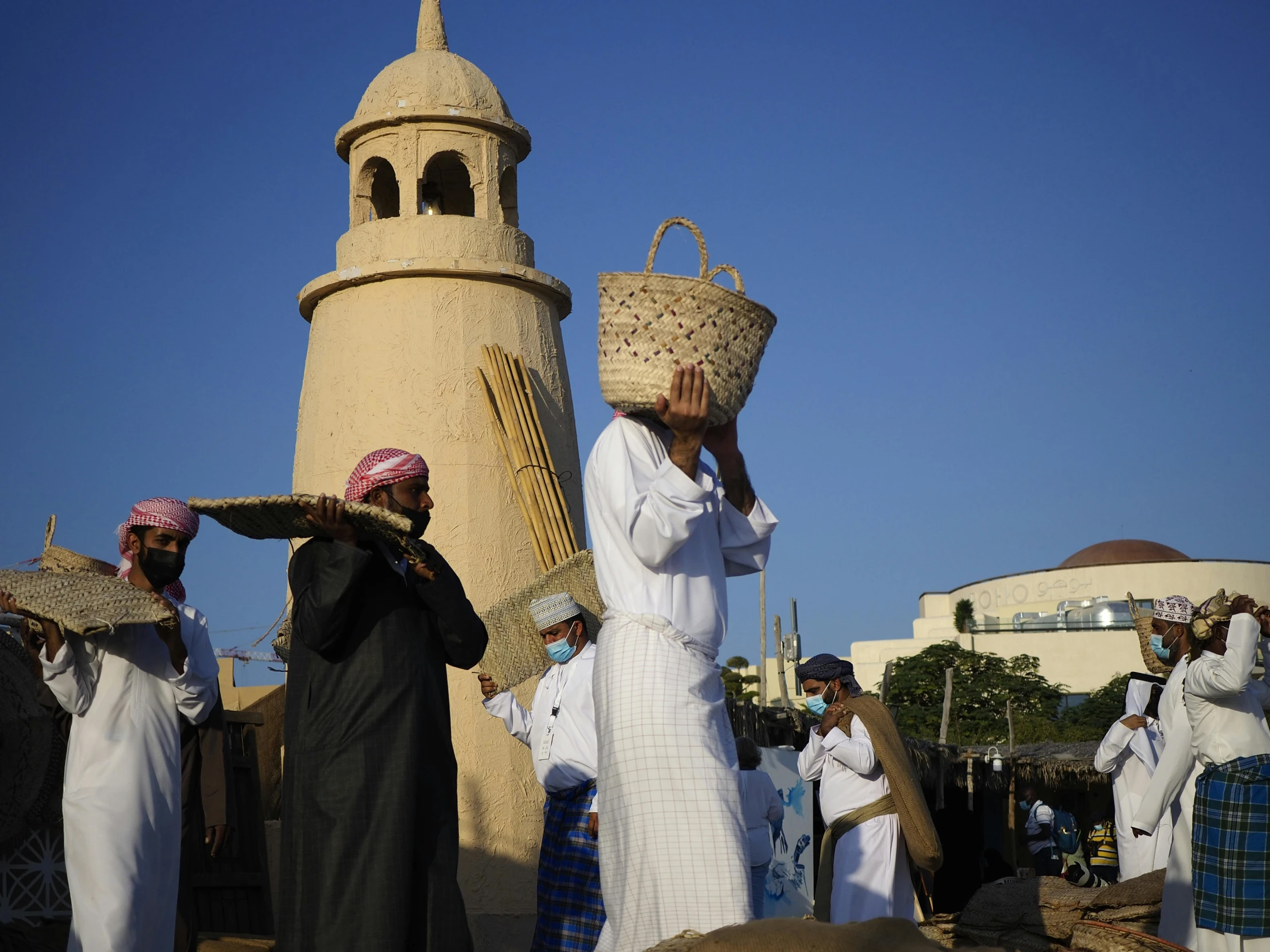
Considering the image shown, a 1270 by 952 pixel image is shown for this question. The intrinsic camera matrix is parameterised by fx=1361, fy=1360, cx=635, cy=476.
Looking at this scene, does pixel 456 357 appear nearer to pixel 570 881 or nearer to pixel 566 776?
pixel 566 776

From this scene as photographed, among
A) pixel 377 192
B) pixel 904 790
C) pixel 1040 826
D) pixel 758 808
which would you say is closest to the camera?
pixel 904 790

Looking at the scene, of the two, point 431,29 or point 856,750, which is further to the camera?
point 431,29

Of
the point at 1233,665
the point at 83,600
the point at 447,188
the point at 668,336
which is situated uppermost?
the point at 447,188

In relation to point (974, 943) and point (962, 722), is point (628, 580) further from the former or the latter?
point (962, 722)

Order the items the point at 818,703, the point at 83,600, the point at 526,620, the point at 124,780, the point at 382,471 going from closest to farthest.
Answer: the point at 382,471 → the point at 83,600 → the point at 124,780 → the point at 526,620 → the point at 818,703

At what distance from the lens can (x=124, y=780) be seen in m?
4.77

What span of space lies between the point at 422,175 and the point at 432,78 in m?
0.70

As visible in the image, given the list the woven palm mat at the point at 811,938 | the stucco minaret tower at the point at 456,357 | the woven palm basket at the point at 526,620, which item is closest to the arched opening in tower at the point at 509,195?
the stucco minaret tower at the point at 456,357

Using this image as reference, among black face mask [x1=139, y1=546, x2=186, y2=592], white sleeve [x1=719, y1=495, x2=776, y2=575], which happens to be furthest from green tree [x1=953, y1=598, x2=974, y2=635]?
white sleeve [x1=719, y1=495, x2=776, y2=575]

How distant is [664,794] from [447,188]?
8.00m

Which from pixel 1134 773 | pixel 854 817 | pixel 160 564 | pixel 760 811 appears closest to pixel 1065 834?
pixel 1134 773

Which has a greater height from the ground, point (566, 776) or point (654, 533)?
point (654, 533)

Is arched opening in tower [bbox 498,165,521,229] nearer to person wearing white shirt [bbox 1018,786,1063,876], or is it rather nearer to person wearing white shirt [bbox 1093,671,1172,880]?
person wearing white shirt [bbox 1093,671,1172,880]

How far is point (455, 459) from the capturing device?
350 inches
